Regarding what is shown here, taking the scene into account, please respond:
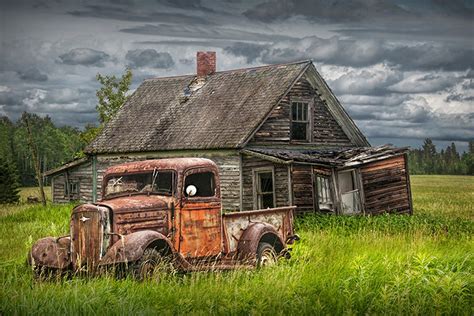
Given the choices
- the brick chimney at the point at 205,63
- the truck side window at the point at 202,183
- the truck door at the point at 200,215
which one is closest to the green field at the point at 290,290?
the truck door at the point at 200,215

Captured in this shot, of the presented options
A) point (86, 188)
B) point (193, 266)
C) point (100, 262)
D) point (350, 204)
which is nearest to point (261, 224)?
point (193, 266)

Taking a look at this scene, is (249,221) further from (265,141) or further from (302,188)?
(265,141)

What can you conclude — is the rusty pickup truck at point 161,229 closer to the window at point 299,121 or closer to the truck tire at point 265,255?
the truck tire at point 265,255

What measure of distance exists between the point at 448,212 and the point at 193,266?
18507mm

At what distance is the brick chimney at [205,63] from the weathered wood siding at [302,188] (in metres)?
8.86

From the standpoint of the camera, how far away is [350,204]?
2322 cm

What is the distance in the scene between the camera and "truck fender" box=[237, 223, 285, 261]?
10672 mm

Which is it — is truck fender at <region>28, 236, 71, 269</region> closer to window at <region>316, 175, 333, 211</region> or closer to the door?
window at <region>316, 175, 333, 211</region>

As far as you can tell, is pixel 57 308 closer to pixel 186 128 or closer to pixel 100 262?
pixel 100 262

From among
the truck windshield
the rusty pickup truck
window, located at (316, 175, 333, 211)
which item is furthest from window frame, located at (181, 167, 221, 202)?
window, located at (316, 175, 333, 211)

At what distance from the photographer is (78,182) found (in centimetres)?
3272

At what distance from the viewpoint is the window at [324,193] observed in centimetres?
2255

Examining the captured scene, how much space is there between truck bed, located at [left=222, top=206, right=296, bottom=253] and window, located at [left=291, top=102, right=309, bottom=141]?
13.7 meters

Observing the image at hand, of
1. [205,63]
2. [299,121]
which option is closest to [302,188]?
[299,121]
